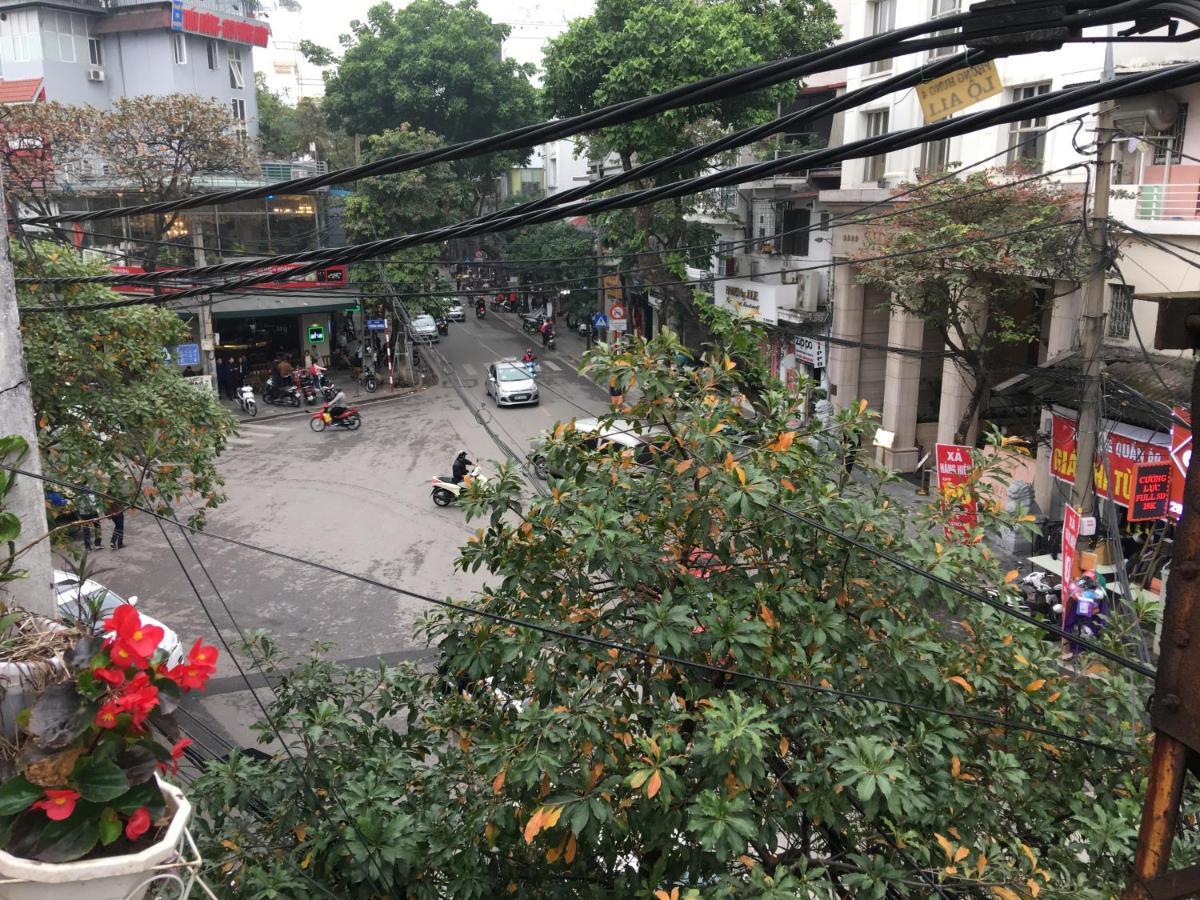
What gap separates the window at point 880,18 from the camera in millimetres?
21203

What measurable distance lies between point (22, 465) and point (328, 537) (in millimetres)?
14373

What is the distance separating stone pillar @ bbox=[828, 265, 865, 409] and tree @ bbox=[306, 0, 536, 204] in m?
19.6

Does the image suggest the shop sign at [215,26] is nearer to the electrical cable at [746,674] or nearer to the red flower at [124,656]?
the electrical cable at [746,674]

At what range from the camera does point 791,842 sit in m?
4.66

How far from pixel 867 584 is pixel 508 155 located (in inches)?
1596

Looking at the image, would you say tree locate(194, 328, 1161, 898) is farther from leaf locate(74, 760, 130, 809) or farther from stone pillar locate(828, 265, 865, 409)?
stone pillar locate(828, 265, 865, 409)

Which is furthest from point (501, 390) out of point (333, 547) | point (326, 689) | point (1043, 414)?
point (326, 689)

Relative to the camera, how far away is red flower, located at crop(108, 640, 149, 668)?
2.60 m

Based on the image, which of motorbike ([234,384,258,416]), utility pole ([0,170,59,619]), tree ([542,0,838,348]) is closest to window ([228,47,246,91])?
motorbike ([234,384,258,416])

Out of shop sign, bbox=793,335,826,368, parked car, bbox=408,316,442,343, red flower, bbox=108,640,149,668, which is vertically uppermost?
red flower, bbox=108,640,149,668

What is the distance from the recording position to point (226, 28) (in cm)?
3550

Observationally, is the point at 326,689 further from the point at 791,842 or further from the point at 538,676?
the point at 791,842

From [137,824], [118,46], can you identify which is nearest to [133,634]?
[137,824]

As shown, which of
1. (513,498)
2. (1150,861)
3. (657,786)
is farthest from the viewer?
(513,498)
